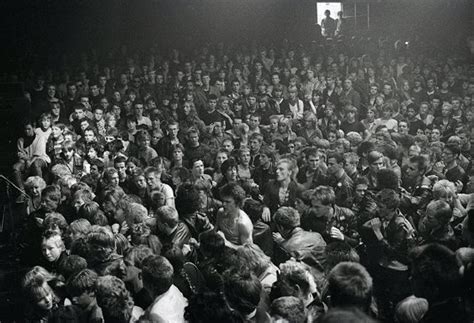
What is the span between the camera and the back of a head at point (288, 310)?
3680 millimetres

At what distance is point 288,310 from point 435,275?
908mm

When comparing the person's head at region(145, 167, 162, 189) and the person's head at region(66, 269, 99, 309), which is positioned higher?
the person's head at region(66, 269, 99, 309)

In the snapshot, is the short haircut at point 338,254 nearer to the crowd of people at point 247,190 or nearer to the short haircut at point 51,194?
the crowd of people at point 247,190

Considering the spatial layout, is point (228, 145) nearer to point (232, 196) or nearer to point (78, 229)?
point (232, 196)

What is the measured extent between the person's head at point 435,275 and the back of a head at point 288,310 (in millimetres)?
722

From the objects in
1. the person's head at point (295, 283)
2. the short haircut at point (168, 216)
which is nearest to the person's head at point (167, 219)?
the short haircut at point (168, 216)

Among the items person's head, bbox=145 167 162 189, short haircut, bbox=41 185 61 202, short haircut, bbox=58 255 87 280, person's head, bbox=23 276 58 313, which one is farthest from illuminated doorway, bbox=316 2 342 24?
person's head, bbox=23 276 58 313

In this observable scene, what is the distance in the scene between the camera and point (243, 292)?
3801mm

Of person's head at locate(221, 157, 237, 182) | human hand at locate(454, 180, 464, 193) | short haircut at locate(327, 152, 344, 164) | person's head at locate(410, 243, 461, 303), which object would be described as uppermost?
person's head at locate(410, 243, 461, 303)

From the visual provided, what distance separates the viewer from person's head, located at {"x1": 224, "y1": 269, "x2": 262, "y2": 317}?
12.4ft

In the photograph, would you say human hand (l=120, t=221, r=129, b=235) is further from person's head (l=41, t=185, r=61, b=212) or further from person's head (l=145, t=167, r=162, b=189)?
person's head (l=145, t=167, r=162, b=189)

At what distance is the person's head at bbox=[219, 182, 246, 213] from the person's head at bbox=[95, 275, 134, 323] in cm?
210

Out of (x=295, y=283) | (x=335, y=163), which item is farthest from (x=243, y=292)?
(x=335, y=163)

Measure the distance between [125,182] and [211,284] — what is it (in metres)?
3.55
